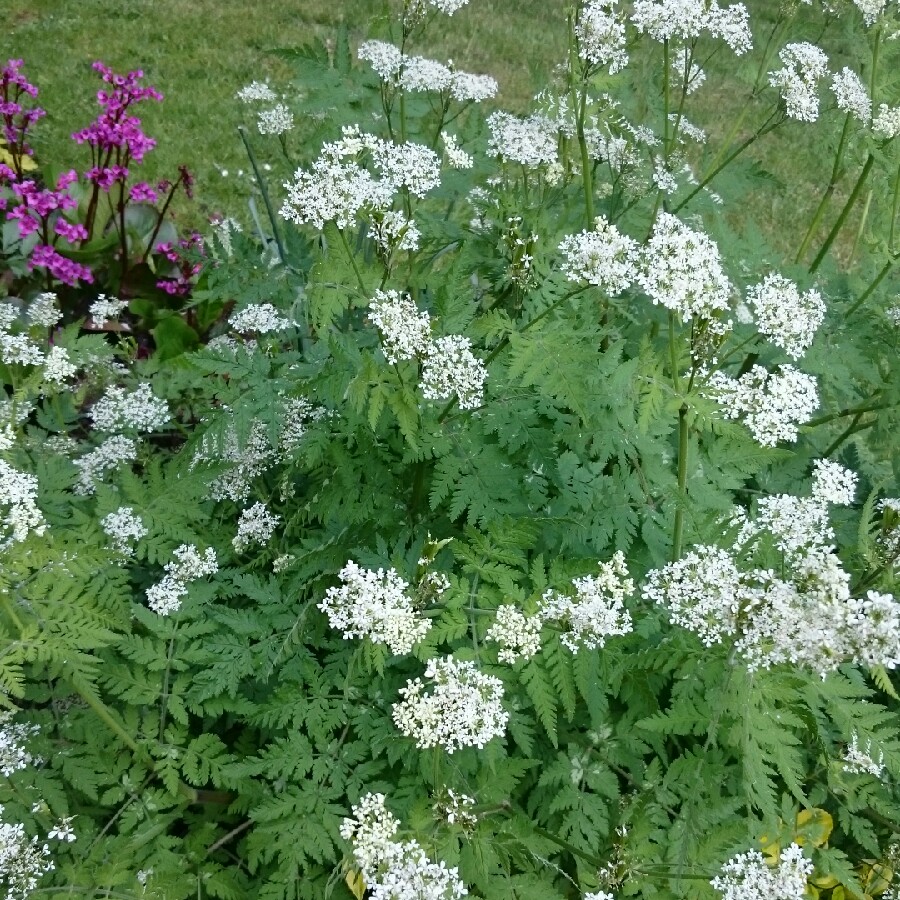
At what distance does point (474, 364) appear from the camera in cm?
259

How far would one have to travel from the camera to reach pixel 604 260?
2.58 metres

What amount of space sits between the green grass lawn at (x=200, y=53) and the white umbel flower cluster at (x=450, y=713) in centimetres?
594

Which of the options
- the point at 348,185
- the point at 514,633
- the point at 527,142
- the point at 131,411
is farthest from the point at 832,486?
the point at 131,411

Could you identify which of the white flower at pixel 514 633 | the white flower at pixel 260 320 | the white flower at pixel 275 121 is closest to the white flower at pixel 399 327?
the white flower at pixel 514 633

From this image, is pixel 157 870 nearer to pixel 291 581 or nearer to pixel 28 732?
pixel 28 732

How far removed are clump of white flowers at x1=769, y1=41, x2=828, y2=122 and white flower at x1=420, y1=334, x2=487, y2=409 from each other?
71.1 inches

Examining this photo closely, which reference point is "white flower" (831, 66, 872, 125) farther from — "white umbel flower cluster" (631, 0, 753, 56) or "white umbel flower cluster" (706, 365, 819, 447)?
"white umbel flower cluster" (706, 365, 819, 447)

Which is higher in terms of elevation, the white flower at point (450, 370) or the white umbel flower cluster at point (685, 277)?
the white umbel flower cluster at point (685, 277)

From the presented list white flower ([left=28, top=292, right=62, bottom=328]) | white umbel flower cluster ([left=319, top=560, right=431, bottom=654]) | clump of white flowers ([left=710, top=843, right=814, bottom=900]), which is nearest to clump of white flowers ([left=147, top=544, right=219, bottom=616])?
white umbel flower cluster ([left=319, top=560, right=431, bottom=654])

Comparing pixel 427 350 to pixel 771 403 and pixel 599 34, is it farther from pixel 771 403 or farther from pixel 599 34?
pixel 599 34

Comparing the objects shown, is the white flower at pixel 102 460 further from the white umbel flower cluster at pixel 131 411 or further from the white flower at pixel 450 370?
the white flower at pixel 450 370

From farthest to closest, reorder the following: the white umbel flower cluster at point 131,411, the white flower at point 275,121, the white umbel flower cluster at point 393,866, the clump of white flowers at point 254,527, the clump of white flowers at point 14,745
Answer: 1. the white flower at point 275,121
2. the white umbel flower cluster at point 131,411
3. the clump of white flowers at point 254,527
4. the clump of white flowers at point 14,745
5. the white umbel flower cluster at point 393,866

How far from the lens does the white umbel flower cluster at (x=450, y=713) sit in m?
2.29

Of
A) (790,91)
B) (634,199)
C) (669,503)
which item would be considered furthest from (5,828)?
(790,91)
